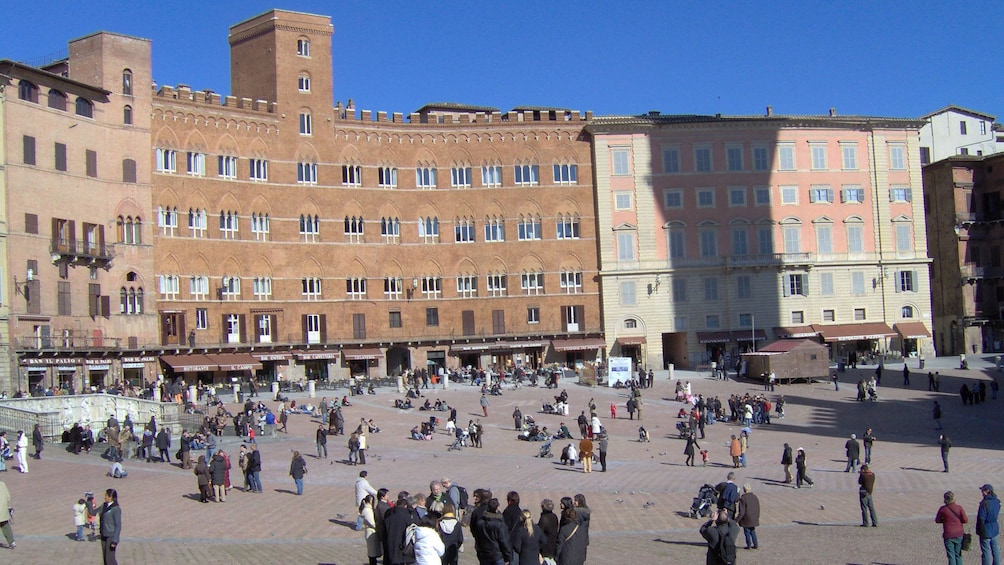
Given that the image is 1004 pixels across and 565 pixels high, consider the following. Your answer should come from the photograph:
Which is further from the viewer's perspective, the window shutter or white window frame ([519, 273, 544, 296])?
white window frame ([519, 273, 544, 296])

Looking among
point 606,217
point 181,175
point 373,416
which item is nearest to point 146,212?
point 181,175

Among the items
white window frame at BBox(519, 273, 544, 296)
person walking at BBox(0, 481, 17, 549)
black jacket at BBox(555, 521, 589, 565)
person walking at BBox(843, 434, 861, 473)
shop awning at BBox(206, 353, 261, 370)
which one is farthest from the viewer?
white window frame at BBox(519, 273, 544, 296)

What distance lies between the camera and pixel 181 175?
217 feet

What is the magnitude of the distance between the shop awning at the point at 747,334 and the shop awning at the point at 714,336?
0.50 m

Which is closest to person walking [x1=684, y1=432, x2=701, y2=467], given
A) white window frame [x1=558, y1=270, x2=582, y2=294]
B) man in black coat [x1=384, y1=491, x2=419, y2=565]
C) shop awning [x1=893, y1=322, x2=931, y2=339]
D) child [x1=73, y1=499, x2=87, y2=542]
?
child [x1=73, y1=499, x2=87, y2=542]

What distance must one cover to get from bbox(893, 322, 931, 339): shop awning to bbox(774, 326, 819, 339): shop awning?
632 cm

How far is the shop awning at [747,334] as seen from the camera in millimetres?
74125

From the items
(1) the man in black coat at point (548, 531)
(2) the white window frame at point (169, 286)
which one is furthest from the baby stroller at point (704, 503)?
(2) the white window frame at point (169, 286)

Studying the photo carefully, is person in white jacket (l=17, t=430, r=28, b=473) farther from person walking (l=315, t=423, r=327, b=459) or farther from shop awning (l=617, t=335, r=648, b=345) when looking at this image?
shop awning (l=617, t=335, r=648, b=345)

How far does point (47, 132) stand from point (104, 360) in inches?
503

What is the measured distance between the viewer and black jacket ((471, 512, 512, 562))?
15117 millimetres

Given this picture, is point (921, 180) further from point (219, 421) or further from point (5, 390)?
point (5, 390)

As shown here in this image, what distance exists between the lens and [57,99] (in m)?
59.8

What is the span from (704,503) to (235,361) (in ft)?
145
